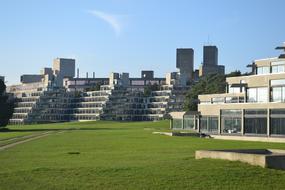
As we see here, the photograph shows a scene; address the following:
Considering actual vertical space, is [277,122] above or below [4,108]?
below

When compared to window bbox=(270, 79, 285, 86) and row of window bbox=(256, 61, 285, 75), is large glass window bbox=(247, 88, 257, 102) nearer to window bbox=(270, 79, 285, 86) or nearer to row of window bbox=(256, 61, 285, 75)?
window bbox=(270, 79, 285, 86)

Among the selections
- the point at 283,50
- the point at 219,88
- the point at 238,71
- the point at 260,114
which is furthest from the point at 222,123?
the point at 238,71

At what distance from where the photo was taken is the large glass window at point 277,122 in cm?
7994

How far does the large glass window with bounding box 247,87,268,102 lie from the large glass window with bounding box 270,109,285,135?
715 centimetres

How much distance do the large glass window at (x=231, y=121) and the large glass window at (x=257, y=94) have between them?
159 inches

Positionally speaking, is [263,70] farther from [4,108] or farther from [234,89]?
[4,108]

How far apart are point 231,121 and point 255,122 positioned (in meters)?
7.78

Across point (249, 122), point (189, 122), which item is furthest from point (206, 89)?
point (249, 122)

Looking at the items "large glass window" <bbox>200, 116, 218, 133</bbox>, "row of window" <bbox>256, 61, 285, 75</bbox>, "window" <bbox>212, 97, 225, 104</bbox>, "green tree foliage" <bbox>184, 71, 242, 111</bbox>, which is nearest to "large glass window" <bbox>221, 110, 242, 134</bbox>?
"large glass window" <bbox>200, 116, 218, 133</bbox>

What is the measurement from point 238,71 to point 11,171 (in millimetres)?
167186

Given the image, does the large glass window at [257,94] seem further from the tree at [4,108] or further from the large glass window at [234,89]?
the tree at [4,108]

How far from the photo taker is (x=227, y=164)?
26938 millimetres

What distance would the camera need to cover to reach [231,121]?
9300 cm

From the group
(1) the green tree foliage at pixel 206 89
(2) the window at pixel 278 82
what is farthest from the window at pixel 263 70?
(1) the green tree foliage at pixel 206 89
